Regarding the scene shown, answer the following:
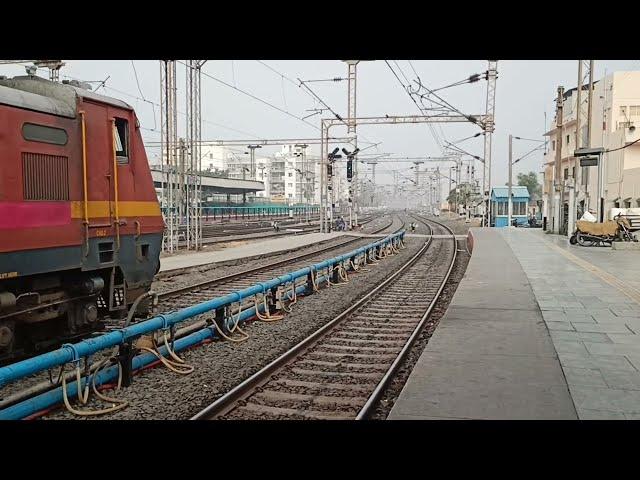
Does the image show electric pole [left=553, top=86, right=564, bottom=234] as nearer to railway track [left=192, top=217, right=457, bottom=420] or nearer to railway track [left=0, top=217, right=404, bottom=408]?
railway track [left=0, top=217, right=404, bottom=408]

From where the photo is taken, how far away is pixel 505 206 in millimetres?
46625

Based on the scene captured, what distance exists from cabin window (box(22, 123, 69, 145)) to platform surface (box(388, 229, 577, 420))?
16.5ft

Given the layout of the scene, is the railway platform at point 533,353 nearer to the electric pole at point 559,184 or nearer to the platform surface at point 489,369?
the platform surface at point 489,369

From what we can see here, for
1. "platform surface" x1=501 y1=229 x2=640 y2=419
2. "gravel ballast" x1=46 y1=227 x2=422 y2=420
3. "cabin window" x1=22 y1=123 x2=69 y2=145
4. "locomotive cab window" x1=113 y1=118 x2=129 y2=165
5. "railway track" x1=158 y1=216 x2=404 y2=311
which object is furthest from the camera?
"railway track" x1=158 y1=216 x2=404 y2=311

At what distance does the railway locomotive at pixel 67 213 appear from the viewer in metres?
6.59

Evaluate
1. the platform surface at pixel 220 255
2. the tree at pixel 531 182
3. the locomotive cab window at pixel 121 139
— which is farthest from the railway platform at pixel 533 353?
the tree at pixel 531 182

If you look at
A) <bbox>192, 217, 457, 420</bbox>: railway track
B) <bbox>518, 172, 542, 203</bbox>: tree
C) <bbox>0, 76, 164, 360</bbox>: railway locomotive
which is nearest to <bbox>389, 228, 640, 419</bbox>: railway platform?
<bbox>192, 217, 457, 420</bbox>: railway track

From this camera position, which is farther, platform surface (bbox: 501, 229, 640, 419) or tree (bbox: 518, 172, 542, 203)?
tree (bbox: 518, 172, 542, 203)

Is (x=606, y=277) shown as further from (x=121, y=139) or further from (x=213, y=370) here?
(x=121, y=139)

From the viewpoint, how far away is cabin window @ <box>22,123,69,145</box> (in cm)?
680

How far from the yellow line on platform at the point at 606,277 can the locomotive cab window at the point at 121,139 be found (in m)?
9.56

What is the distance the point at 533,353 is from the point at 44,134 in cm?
660

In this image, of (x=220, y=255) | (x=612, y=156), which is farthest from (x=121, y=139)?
(x=612, y=156)

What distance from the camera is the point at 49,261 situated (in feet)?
22.9
